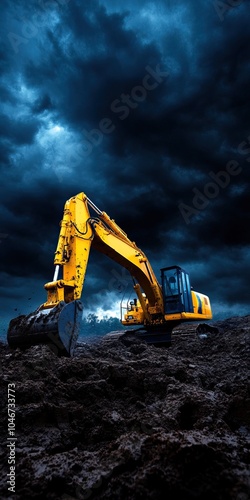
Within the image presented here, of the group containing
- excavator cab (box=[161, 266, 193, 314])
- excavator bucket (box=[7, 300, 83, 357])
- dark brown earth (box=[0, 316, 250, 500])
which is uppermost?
excavator cab (box=[161, 266, 193, 314])

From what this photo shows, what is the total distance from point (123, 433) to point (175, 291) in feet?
35.4

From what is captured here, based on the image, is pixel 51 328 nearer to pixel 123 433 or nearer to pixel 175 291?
pixel 123 433

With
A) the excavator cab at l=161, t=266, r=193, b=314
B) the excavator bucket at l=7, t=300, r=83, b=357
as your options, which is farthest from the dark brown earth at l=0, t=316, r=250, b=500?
the excavator cab at l=161, t=266, r=193, b=314

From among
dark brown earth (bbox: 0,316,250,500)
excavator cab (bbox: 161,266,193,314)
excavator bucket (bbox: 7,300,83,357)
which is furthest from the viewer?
excavator cab (bbox: 161,266,193,314)

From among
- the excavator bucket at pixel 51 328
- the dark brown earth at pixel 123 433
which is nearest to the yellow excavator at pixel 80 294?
the excavator bucket at pixel 51 328

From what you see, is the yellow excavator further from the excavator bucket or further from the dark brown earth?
the dark brown earth

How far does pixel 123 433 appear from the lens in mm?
2783

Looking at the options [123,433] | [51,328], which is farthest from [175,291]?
[123,433]

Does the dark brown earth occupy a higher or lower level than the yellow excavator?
lower

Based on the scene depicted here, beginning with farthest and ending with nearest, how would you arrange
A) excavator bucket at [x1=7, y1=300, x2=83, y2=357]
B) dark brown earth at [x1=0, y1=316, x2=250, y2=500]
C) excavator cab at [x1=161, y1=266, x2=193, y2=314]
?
1. excavator cab at [x1=161, y1=266, x2=193, y2=314]
2. excavator bucket at [x1=7, y1=300, x2=83, y2=357]
3. dark brown earth at [x1=0, y1=316, x2=250, y2=500]

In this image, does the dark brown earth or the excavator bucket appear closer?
the dark brown earth

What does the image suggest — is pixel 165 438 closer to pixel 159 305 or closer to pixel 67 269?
pixel 67 269

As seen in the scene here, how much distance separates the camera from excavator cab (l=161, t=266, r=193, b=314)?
13.2 m

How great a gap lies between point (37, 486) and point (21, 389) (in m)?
1.61
